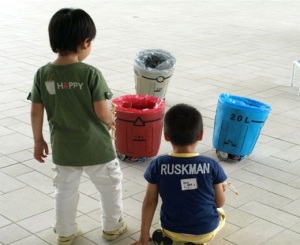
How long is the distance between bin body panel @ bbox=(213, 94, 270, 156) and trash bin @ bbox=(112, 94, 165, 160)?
47cm

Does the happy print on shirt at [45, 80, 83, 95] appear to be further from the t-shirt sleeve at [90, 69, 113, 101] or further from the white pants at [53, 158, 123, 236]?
the white pants at [53, 158, 123, 236]

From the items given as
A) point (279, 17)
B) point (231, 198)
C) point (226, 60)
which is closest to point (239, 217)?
point (231, 198)

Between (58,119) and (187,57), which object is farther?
(187,57)

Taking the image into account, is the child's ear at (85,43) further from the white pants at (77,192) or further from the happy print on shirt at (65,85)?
the white pants at (77,192)

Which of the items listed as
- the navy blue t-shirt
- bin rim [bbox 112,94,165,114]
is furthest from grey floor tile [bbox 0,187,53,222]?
the navy blue t-shirt

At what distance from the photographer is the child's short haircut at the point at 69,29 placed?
9.65 ft

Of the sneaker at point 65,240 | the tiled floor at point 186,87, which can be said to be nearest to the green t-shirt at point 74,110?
the sneaker at point 65,240

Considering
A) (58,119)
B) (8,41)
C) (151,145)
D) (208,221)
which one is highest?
(58,119)

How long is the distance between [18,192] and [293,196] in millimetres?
1891

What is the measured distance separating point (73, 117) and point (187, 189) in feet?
2.35

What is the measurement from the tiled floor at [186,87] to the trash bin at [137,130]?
0.44ft

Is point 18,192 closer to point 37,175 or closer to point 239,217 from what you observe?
point 37,175

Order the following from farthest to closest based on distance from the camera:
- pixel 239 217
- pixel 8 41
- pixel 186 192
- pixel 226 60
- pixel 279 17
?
1. pixel 279 17
2. pixel 8 41
3. pixel 226 60
4. pixel 239 217
5. pixel 186 192

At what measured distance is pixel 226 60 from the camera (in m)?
8.41
